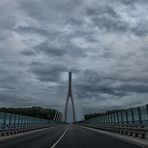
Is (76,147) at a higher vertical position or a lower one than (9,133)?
lower

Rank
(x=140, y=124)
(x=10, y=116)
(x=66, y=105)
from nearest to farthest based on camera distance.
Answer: (x=140, y=124), (x=10, y=116), (x=66, y=105)

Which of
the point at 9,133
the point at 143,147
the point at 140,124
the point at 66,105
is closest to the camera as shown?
the point at 143,147

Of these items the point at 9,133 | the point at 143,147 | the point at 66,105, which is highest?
the point at 66,105

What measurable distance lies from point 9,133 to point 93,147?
24.7 metres

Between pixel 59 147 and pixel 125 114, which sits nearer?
pixel 59 147

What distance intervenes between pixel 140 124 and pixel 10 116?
849 inches

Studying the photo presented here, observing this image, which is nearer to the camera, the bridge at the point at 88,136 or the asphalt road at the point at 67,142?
the asphalt road at the point at 67,142

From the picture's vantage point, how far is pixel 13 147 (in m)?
23.2

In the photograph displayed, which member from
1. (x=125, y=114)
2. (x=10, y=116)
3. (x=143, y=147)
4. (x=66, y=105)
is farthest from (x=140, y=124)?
(x=66, y=105)

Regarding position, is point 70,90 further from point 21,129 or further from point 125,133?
point 125,133

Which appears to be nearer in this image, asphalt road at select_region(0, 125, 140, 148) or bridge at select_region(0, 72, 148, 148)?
asphalt road at select_region(0, 125, 140, 148)

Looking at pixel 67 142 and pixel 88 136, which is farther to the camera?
pixel 88 136

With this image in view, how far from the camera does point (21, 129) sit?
53.8 m

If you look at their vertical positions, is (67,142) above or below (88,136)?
below
